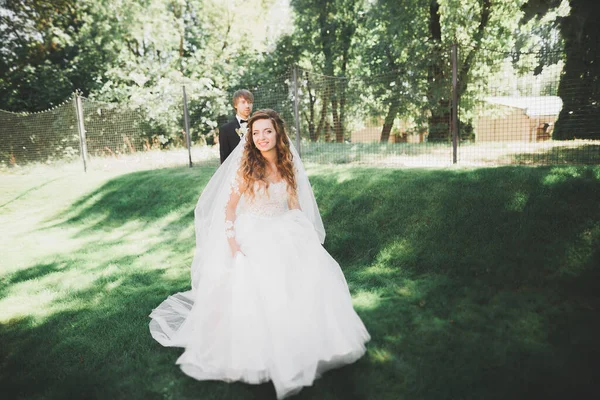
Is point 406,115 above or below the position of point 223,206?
above

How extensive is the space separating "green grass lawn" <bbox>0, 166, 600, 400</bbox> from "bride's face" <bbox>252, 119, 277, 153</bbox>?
1832mm

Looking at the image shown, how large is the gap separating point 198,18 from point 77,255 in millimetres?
19340

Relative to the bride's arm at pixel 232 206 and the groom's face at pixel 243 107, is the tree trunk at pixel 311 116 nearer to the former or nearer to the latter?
the groom's face at pixel 243 107

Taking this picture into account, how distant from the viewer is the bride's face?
3.17 meters

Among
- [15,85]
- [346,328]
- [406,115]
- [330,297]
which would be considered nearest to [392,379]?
[346,328]

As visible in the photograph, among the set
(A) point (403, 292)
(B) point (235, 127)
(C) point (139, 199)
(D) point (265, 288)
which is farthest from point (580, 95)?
(C) point (139, 199)

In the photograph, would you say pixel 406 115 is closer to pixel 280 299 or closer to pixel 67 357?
pixel 280 299

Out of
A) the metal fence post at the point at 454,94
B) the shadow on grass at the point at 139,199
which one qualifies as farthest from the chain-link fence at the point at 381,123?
the shadow on grass at the point at 139,199

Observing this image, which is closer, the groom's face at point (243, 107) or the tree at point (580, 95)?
the groom's face at point (243, 107)

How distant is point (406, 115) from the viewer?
8.98 metres

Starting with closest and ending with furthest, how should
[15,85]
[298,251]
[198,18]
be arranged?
[298,251]
[15,85]
[198,18]

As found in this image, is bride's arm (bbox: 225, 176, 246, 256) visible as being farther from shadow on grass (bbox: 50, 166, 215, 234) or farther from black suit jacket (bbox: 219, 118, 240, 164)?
shadow on grass (bbox: 50, 166, 215, 234)

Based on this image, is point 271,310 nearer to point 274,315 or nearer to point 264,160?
point 274,315

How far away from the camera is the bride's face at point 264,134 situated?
10.4 ft
